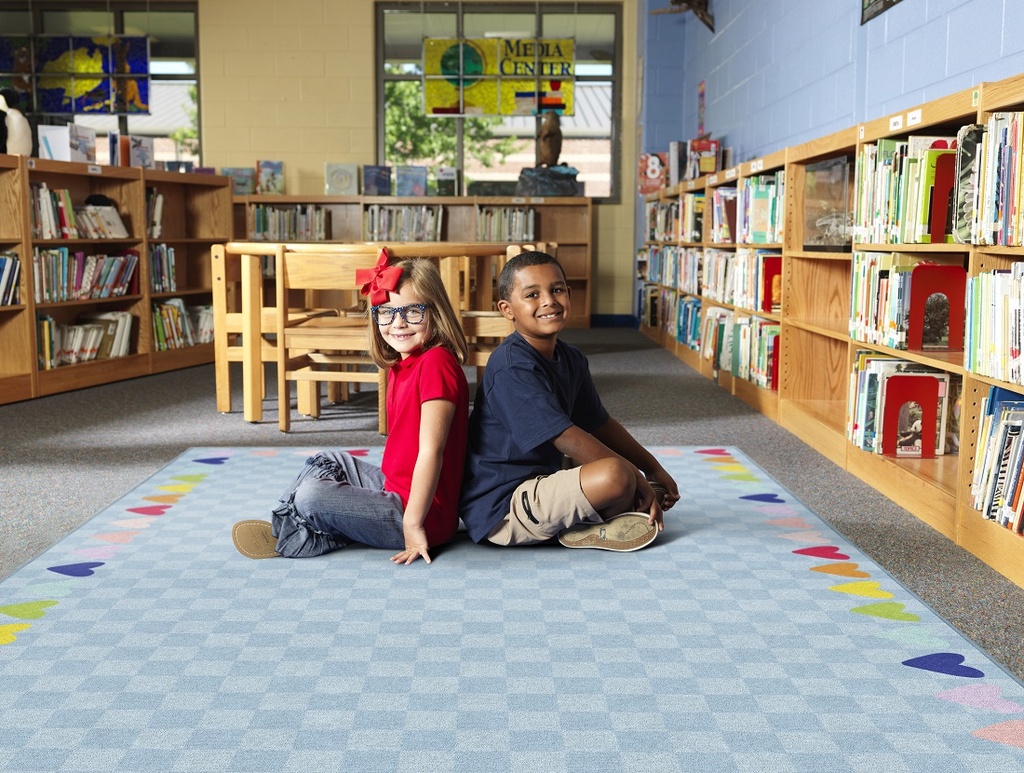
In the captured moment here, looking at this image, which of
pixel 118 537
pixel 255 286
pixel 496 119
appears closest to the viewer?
pixel 118 537

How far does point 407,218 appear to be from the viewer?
323 inches

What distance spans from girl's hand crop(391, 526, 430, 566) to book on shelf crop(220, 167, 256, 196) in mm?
6630

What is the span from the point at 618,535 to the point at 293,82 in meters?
7.08

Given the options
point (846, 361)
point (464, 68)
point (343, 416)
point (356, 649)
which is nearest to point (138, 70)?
point (464, 68)

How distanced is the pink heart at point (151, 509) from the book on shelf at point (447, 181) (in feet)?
20.3

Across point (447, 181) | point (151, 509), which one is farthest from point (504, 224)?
point (151, 509)

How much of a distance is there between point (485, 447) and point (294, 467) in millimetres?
1041

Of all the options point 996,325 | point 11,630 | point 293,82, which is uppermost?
point 293,82

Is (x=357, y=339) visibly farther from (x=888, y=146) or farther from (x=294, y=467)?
(x=888, y=146)

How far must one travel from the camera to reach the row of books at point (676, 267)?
5883 millimetres

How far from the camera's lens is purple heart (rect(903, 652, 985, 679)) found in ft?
5.33

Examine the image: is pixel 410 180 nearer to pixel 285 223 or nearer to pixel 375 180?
pixel 375 180

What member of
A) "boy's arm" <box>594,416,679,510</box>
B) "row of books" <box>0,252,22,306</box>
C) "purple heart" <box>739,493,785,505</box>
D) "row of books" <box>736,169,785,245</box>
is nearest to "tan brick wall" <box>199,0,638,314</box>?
"row of books" <box>736,169,785,245</box>

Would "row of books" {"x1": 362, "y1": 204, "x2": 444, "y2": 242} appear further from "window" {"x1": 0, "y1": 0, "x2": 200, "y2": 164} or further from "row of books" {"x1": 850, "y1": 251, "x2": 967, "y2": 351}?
"row of books" {"x1": 850, "y1": 251, "x2": 967, "y2": 351}
